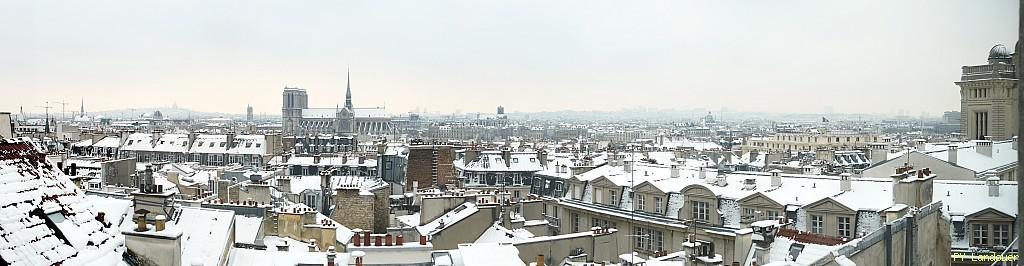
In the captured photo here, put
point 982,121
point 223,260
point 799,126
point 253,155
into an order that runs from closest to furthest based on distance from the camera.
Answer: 1. point 223,260
2. point 982,121
3. point 253,155
4. point 799,126

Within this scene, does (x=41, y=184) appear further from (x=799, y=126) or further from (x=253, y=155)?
(x=799, y=126)

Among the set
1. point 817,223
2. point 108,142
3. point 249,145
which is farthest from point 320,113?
point 817,223

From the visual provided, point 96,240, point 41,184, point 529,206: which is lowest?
point 529,206

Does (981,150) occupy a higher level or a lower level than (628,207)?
higher

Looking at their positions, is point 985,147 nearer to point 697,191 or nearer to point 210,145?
point 697,191

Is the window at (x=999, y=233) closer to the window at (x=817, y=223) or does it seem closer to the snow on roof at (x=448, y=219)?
the window at (x=817, y=223)

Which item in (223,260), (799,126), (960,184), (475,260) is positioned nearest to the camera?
(223,260)

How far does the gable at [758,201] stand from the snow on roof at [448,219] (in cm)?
645

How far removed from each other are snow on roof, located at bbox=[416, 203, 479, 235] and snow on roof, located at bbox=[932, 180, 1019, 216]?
943cm

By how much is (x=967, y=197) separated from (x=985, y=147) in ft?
22.9

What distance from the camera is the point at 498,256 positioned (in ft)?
36.0

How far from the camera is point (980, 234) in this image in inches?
664

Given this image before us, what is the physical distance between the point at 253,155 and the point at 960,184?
44.2 m

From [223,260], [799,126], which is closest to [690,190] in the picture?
[223,260]
